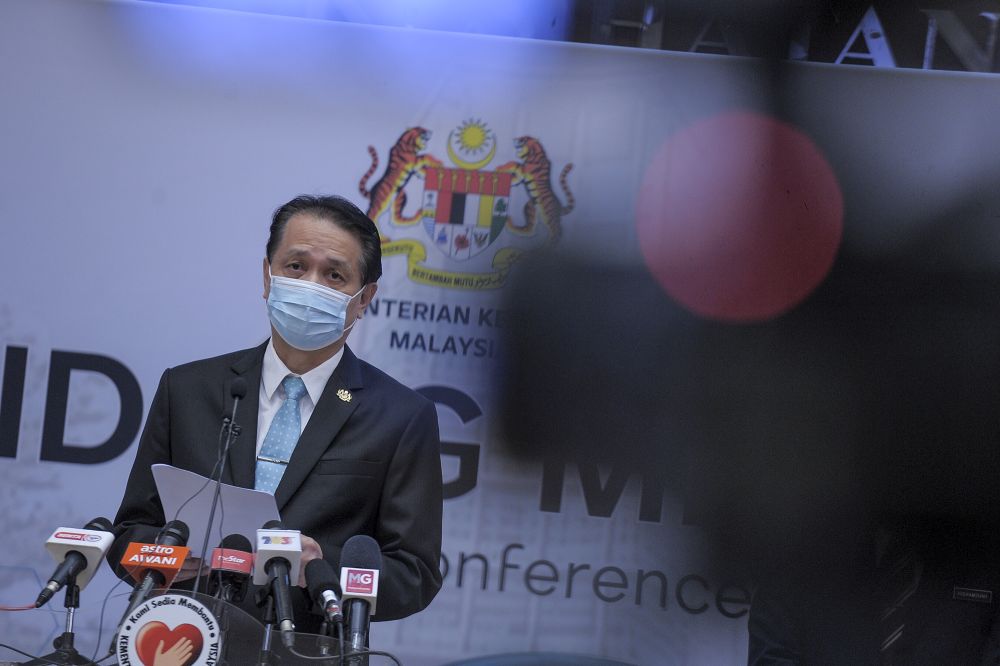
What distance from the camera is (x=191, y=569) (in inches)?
73.4

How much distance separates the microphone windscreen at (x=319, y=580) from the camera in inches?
68.8

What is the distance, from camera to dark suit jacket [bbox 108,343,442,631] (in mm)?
2279

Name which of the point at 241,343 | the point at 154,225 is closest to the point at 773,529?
the point at 241,343

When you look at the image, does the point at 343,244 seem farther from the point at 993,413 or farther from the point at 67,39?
the point at 993,413

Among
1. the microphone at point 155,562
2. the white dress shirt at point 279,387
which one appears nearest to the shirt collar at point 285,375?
the white dress shirt at point 279,387

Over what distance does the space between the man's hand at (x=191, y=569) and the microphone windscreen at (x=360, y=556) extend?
268mm

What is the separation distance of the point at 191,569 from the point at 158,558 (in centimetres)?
15

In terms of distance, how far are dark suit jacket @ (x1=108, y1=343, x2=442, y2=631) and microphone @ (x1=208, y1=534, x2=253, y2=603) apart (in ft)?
0.95

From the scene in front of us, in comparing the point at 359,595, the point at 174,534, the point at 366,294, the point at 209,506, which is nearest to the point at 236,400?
the point at 209,506

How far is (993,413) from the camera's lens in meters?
3.88

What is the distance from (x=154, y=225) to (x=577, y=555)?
2.17 meters

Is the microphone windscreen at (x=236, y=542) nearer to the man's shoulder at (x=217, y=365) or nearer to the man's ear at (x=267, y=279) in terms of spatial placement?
the man's shoulder at (x=217, y=365)

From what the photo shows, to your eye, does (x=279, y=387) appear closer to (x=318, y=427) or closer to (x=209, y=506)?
(x=318, y=427)

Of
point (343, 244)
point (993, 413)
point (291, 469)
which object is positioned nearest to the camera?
point (291, 469)
